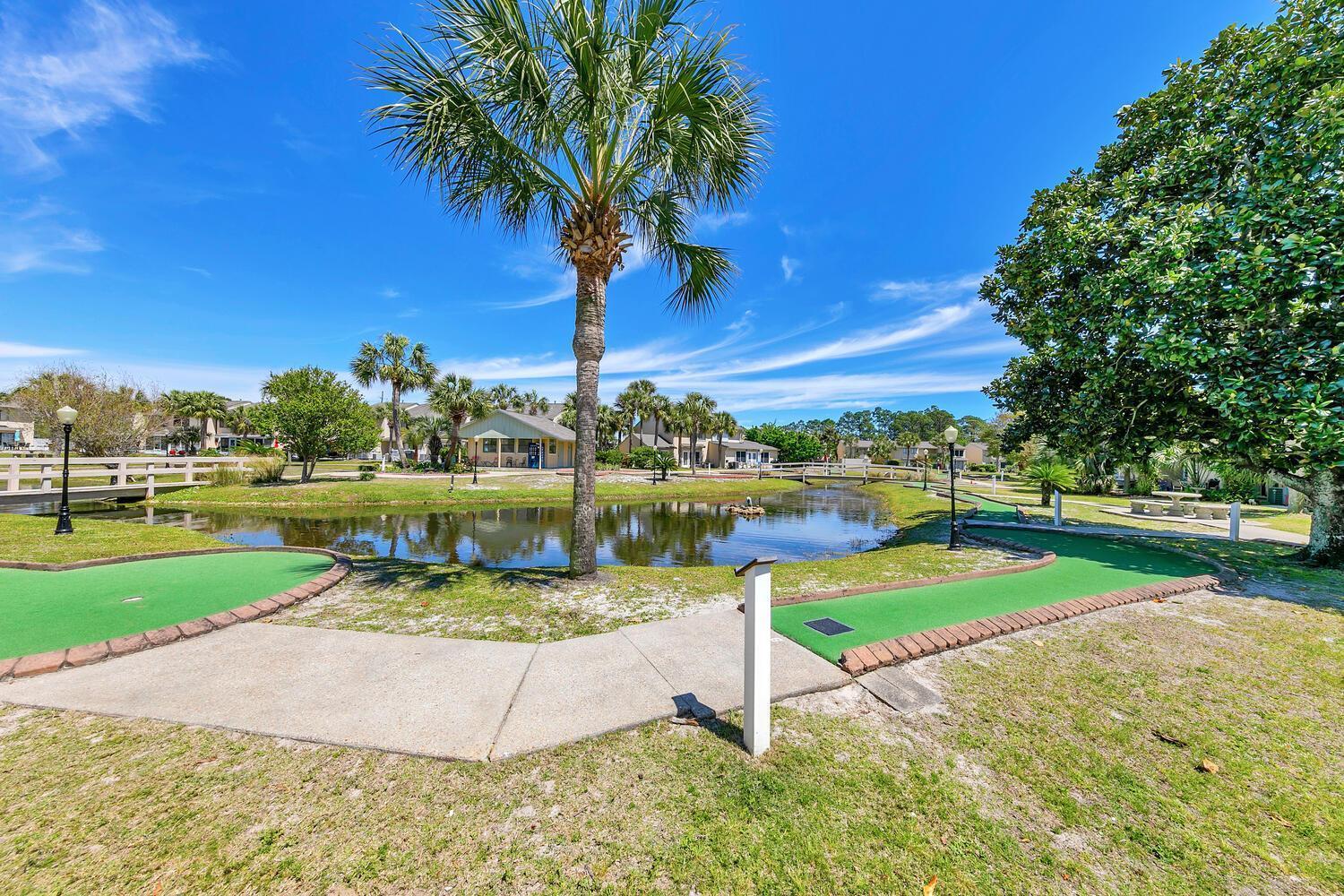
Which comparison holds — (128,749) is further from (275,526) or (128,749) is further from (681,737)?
(275,526)

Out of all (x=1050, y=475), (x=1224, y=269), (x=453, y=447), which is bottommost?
(x=1050, y=475)

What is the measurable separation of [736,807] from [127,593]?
682cm

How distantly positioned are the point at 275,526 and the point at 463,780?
1743 cm

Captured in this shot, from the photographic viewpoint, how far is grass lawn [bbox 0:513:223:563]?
6.67 m

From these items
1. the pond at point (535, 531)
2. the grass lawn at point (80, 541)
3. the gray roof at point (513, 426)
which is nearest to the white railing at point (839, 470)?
the gray roof at point (513, 426)

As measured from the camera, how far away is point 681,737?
2814 millimetres

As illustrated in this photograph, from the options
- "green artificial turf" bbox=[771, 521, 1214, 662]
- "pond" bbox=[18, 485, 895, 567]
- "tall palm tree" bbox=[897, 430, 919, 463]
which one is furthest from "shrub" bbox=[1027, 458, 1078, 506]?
"tall palm tree" bbox=[897, 430, 919, 463]

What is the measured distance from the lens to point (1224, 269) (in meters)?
6.53

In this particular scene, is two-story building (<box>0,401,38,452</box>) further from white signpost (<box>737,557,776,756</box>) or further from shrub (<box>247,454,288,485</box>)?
white signpost (<box>737,557,776,756</box>)

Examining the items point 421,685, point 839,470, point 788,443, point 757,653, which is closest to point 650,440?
point 788,443

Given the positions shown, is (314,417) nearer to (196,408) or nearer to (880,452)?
(196,408)

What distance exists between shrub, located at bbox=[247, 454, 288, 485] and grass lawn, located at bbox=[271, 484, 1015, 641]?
915 inches

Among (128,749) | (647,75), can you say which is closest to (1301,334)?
(647,75)

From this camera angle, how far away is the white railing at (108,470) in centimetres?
1435
